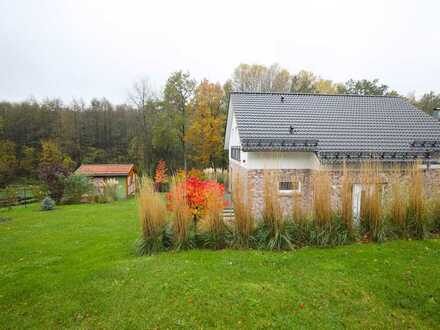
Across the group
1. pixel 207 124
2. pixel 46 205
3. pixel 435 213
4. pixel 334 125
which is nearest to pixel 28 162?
pixel 46 205

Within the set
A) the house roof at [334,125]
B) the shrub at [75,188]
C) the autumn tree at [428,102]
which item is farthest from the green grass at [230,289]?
the autumn tree at [428,102]

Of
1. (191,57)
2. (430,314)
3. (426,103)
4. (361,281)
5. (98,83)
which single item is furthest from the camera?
(98,83)

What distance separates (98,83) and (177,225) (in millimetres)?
28765

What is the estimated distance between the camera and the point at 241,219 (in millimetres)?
4188

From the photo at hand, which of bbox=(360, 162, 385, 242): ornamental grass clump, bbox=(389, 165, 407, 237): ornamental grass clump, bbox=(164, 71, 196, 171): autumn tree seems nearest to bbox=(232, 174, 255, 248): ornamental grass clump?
bbox=(360, 162, 385, 242): ornamental grass clump

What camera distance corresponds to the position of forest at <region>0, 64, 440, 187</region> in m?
18.2

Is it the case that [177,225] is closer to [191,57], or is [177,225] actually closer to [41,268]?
[41,268]

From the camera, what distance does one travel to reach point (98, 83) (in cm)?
2655

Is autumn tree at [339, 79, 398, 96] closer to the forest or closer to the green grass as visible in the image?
the forest

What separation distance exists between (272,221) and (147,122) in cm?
1855

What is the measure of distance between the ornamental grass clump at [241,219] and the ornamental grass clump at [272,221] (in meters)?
0.23

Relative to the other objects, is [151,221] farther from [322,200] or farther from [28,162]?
[28,162]

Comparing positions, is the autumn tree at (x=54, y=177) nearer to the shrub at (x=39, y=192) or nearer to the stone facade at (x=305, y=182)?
the shrub at (x=39, y=192)

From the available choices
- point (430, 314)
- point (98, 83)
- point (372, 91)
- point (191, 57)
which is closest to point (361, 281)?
point (430, 314)
